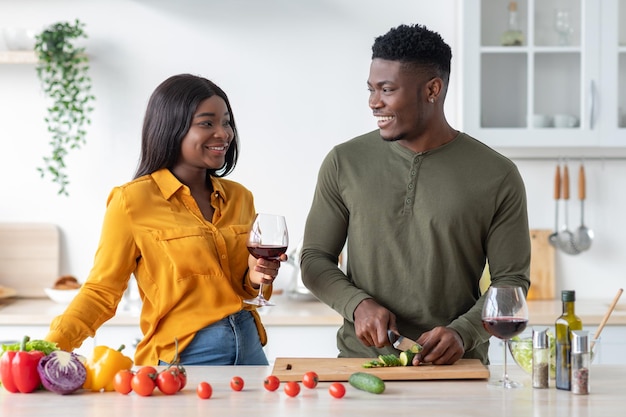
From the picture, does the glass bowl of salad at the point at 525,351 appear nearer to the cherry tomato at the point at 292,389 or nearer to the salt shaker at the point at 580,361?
the salt shaker at the point at 580,361

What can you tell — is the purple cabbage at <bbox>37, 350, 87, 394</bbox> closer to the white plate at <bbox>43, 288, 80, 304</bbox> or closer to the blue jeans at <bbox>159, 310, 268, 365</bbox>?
the blue jeans at <bbox>159, 310, 268, 365</bbox>

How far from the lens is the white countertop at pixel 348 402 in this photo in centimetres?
165

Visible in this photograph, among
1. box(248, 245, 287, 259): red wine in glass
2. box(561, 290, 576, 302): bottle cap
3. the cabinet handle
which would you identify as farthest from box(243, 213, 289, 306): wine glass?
the cabinet handle

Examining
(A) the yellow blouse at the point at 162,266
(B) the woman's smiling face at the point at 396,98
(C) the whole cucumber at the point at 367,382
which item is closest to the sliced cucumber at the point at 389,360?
(C) the whole cucumber at the point at 367,382

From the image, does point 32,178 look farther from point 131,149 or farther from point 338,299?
point 338,299

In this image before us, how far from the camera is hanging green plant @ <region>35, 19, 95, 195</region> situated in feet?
12.0

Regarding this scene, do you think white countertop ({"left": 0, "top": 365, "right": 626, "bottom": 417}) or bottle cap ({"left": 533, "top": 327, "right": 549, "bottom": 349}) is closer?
white countertop ({"left": 0, "top": 365, "right": 626, "bottom": 417})

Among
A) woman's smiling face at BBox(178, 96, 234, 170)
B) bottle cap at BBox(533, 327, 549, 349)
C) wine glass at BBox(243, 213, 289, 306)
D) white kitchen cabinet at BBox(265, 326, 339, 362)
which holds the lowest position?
white kitchen cabinet at BBox(265, 326, 339, 362)

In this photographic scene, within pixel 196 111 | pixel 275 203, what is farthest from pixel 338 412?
pixel 275 203

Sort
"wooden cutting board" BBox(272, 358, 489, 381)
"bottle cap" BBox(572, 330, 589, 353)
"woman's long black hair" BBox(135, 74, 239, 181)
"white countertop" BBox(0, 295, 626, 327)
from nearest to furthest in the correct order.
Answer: "bottle cap" BBox(572, 330, 589, 353), "wooden cutting board" BBox(272, 358, 489, 381), "woman's long black hair" BBox(135, 74, 239, 181), "white countertop" BBox(0, 295, 626, 327)

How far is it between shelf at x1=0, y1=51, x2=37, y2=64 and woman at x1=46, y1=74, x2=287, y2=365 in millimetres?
1523

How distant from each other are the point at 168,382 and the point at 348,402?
1.16 feet

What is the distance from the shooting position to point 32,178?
3.85 m

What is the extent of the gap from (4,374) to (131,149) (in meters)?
2.15
